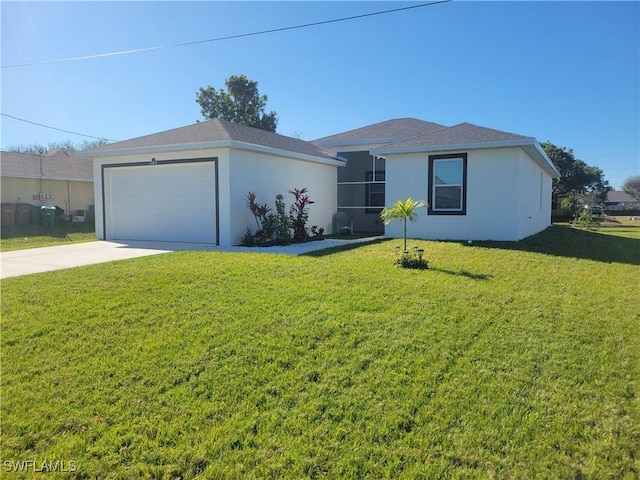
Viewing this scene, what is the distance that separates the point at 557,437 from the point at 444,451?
836 millimetres

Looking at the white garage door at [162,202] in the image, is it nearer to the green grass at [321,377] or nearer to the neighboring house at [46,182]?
the green grass at [321,377]

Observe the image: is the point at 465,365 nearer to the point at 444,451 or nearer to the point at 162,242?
the point at 444,451

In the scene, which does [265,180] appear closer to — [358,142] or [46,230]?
[358,142]

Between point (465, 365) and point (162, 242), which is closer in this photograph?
point (465, 365)

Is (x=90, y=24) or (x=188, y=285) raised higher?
(x=90, y=24)

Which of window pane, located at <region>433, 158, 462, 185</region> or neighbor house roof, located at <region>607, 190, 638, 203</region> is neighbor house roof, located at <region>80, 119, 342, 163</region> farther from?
neighbor house roof, located at <region>607, 190, 638, 203</region>

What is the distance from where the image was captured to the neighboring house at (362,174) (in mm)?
17828

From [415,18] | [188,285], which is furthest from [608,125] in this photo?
[188,285]

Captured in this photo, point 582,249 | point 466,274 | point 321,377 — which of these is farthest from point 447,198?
point 321,377

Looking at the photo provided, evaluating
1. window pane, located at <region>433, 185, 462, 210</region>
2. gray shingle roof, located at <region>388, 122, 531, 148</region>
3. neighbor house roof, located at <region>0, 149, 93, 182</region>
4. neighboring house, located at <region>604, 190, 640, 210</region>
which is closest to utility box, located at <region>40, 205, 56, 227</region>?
neighbor house roof, located at <region>0, 149, 93, 182</region>

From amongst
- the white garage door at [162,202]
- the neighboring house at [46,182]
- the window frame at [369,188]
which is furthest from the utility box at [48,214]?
the window frame at [369,188]

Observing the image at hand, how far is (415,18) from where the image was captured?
10.8m

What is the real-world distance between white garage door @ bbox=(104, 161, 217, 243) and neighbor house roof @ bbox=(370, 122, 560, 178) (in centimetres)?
536

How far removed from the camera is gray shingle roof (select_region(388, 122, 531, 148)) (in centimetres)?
1136
